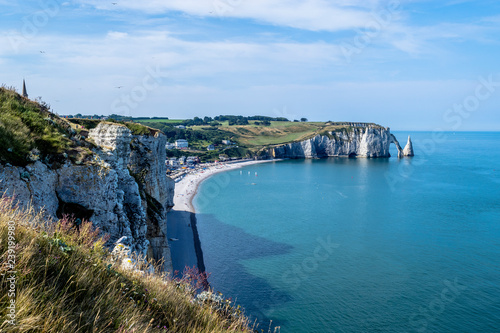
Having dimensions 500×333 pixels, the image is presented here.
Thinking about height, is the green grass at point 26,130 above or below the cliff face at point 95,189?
above

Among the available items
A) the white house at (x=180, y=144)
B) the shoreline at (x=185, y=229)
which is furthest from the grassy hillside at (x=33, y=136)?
the white house at (x=180, y=144)

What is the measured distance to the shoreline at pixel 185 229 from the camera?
42.5 metres

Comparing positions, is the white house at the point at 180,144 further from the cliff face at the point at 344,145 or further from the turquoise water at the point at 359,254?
the turquoise water at the point at 359,254

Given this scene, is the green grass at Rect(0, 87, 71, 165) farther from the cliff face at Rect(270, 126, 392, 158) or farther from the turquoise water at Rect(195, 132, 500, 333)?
the cliff face at Rect(270, 126, 392, 158)

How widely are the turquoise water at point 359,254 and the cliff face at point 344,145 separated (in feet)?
279

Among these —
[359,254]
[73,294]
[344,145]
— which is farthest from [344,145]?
[73,294]

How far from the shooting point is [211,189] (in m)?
98.1

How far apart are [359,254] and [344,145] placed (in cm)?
14925

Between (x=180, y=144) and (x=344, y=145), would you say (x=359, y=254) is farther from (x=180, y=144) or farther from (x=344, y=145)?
(x=344, y=145)

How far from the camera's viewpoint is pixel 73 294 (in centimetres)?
573

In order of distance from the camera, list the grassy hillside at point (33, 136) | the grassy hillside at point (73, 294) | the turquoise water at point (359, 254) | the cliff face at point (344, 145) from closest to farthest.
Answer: the grassy hillside at point (73, 294) → the grassy hillside at point (33, 136) → the turquoise water at point (359, 254) → the cliff face at point (344, 145)

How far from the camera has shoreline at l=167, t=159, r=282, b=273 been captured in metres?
42.5

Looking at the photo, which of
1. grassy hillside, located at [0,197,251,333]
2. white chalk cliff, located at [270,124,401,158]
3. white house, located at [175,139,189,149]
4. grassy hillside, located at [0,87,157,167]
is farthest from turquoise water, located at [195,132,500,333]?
white chalk cliff, located at [270,124,401,158]

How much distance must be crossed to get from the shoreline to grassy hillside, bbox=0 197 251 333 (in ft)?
70.1
